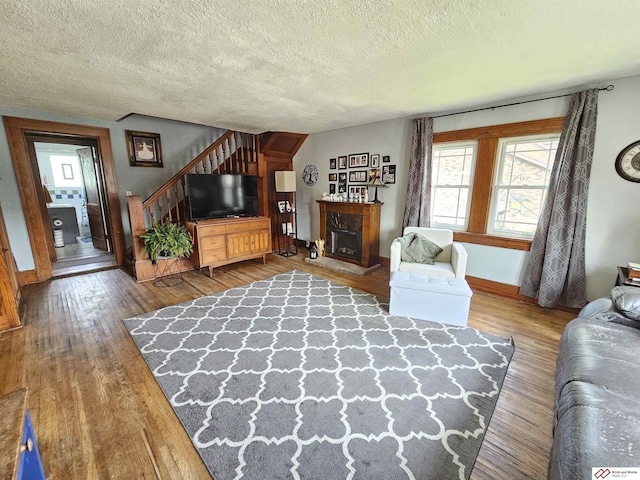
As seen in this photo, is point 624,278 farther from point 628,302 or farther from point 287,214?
point 287,214

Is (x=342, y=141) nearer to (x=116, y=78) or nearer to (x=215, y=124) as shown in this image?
(x=215, y=124)

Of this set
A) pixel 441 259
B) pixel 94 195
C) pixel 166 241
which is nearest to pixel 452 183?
pixel 441 259

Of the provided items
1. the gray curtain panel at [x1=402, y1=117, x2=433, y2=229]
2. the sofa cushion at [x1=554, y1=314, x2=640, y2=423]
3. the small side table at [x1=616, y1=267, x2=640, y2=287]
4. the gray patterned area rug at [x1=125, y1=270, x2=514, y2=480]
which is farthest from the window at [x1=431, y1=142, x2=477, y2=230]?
the sofa cushion at [x1=554, y1=314, x2=640, y2=423]

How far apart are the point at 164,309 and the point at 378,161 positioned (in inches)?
144

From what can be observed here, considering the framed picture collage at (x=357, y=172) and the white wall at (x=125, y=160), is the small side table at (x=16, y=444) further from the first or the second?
the framed picture collage at (x=357, y=172)

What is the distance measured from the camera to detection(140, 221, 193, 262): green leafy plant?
11.7 ft

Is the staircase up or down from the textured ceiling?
down

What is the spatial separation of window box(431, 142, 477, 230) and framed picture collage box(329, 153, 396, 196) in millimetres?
672

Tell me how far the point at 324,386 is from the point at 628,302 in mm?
2124

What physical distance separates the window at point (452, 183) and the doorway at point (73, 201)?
206 inches

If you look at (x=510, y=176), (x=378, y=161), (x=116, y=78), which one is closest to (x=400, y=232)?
(x=378, y=161)

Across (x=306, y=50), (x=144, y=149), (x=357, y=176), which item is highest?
(x=306, y=50)

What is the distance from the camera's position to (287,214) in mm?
5395

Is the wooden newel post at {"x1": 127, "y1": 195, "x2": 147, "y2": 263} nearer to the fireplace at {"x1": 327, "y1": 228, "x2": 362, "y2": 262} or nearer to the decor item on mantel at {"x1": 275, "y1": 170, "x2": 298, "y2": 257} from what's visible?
the decor item on mantel at {"x1": 275, "y1": 170, "x2": 298, "y2": 257}
